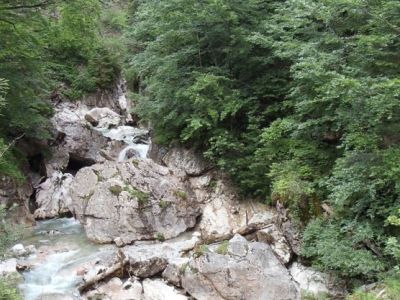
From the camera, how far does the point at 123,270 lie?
8.90 metres

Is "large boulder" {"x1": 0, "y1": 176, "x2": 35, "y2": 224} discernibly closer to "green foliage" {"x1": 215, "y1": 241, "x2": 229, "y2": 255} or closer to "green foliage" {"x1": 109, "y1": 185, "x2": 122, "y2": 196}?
"green foliage" {"x1": 109, "y1": 185, "x2": 122, "y2": 196}

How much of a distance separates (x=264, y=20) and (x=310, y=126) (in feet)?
12.0

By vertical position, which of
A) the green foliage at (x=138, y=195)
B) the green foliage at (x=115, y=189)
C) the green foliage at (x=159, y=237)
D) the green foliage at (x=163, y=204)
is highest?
the green foliage at (x=115, y=189)

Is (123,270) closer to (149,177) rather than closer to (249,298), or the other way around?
(249,298)

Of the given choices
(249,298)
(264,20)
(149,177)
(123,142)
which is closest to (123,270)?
(249,298)

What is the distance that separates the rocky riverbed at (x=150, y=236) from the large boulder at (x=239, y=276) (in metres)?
0.02

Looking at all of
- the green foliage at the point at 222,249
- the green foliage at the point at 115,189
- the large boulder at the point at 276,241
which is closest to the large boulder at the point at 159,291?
the green foliage at the point at 222,249

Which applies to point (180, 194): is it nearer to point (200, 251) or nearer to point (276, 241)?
point (200, 251)

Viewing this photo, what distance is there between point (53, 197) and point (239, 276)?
26.2ft

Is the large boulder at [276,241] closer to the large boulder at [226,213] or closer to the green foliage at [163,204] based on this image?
the large boulder at [226,213]

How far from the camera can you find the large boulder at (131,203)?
10.9 meters

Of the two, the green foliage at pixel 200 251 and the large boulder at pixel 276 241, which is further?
the large boulder at pixel 276 241

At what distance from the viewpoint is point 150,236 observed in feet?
35.4

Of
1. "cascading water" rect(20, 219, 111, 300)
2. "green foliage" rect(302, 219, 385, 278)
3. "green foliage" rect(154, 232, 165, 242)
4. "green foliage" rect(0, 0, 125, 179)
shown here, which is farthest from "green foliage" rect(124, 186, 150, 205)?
"green foliage" rect(302, 219, 385, 278)
